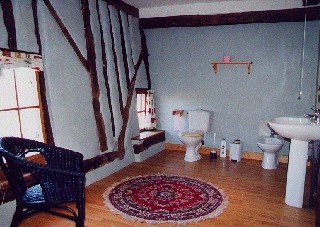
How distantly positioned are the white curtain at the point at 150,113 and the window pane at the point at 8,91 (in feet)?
9.27

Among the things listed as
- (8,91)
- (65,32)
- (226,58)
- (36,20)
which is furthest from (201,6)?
(8,91)

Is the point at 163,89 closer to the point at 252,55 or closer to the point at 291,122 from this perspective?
the point at 252,55

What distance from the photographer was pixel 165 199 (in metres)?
3.42

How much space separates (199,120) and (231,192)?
1819 mm

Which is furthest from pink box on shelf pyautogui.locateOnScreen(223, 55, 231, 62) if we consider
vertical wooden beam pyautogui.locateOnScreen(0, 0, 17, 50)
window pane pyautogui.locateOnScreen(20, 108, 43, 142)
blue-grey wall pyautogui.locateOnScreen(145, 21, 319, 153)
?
vertical wooden beam pyautogui.locateOnScreen(0, 0, 17, 50)

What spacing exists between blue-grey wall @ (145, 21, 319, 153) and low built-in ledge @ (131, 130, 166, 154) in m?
0.30

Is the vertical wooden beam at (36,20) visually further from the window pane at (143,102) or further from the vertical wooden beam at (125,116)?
the window pane at (143,102)

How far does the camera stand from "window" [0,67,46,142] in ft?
9.65

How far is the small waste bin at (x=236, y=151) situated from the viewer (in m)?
5.00

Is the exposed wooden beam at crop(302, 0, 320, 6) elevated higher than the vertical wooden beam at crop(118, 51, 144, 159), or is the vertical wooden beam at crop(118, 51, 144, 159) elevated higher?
the exposed wooden beam at crop(302, 0, 320, 6)

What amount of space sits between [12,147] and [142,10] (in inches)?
151

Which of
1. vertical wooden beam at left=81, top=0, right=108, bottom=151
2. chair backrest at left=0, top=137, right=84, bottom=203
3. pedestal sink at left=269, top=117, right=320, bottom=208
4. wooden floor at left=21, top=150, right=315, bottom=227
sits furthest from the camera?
vertical wooden beam at left=81, top=0, right=108, bottom=151

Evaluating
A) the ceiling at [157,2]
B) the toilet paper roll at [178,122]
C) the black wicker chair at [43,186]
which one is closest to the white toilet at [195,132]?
the toilet paper roll at [178,122]

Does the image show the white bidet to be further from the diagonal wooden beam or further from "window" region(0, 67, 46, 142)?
"window" region(0, 67, 46, 142)
